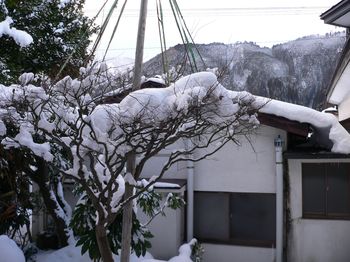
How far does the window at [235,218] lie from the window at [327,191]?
0.74 m

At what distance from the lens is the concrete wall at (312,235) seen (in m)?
8.91

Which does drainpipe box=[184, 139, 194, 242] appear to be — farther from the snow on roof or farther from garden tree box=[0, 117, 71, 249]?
garden tree box=[0, 117, 71, 249]

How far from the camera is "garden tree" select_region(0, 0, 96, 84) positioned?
277 inches

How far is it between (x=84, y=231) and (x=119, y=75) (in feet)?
12.3

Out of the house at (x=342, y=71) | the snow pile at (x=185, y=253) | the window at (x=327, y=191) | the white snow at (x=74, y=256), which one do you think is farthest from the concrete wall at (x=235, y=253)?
the house at (x=342, y=71)

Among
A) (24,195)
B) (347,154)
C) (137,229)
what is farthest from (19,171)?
(347,154)

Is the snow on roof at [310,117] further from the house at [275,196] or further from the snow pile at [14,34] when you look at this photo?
the snow pile at [14,34]

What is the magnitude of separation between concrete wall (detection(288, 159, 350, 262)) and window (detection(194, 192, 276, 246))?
443 mm

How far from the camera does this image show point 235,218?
30.7ft

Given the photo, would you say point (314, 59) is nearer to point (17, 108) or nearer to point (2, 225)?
point (2, 225)

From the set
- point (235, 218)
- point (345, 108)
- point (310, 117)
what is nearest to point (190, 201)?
point (235, 218)

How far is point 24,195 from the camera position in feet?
29.5

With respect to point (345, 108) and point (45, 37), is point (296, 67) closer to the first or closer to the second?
point (345, 108)

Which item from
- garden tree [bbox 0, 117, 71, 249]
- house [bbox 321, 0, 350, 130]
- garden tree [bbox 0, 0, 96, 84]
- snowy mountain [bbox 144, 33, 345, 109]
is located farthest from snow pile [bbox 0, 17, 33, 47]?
snowy mountain [bbox 144, 33, 345, 109]
